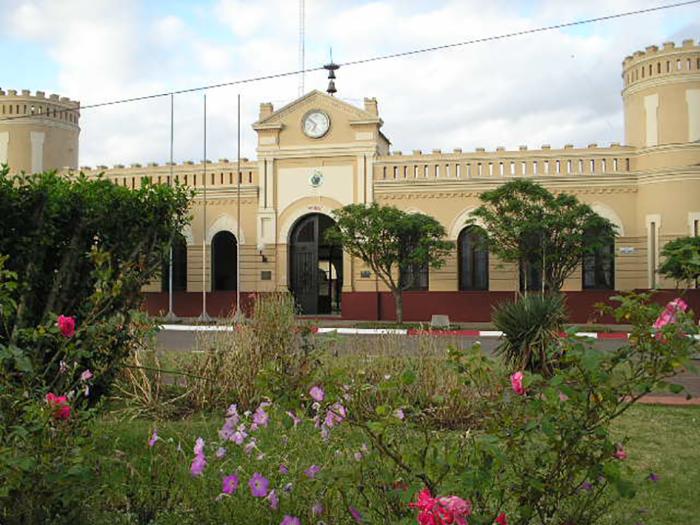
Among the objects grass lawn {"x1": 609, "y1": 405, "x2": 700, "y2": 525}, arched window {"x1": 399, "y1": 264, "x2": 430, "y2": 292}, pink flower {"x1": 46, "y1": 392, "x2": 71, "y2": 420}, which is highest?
arched window {"x1": 399, "y1": 264, "x2": 430, "y2": 292}

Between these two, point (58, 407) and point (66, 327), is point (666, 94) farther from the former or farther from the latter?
point (58, 407)

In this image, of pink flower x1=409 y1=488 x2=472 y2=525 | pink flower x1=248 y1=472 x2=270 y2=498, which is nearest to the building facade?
pink flower x1=248 y1=472 x2=270 y2=498

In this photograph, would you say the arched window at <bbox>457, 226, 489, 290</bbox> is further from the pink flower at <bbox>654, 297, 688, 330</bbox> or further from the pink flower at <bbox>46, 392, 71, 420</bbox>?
the pink flower at <bbox>46, 392, 71, 420</bbox>

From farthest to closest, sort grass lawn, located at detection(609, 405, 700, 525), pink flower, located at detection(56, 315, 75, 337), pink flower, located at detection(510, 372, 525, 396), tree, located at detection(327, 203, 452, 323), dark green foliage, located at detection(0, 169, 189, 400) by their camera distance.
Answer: tree, located at detection(327, 203, 452, 323) → dark green foliage, located at detection(0, 169, 189, 400) → grass lawn, located at detection(609, 405, 700, 525) → pink flower, located at detection(56, 315, 75, 337) → pink flower, located at detection(510, 372, 525, 396)

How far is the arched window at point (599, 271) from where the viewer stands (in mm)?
23906

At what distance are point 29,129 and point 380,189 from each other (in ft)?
48.3

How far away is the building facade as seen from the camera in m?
23.0

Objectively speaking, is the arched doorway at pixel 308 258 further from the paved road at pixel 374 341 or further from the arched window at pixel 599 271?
the arched window at pixel 599 271

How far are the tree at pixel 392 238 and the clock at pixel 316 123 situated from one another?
14.2 ft

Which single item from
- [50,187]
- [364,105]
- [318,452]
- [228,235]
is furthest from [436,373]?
[228,235]

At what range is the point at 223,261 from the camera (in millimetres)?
28062

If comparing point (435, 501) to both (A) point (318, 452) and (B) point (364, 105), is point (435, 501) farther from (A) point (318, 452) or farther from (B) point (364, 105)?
(B) point (364, 105)

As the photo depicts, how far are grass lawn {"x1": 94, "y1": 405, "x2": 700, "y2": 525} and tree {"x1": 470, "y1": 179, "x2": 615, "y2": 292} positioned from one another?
1271 centimetres

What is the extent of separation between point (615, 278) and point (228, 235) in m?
14.5
